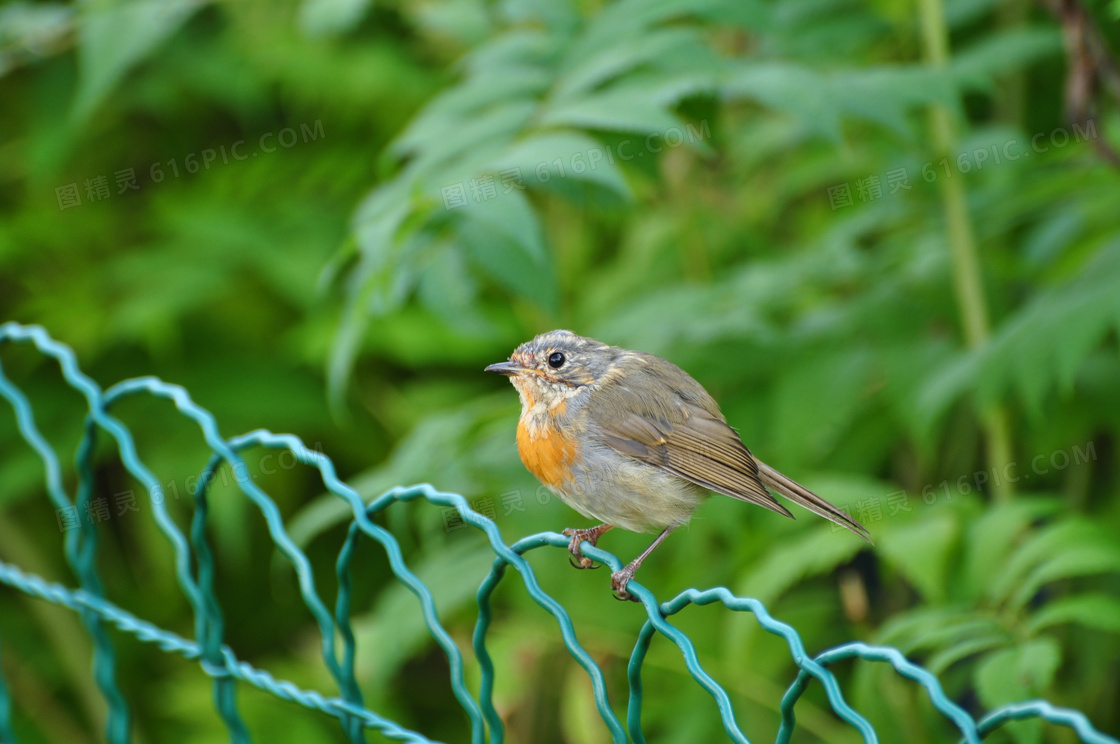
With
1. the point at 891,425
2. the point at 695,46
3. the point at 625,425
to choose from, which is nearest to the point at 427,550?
the point at 625,425

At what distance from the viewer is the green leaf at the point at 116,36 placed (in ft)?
8.60

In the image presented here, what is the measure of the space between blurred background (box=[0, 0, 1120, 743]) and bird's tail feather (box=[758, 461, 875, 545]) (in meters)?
0.17

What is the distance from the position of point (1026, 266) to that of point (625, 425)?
146 cm

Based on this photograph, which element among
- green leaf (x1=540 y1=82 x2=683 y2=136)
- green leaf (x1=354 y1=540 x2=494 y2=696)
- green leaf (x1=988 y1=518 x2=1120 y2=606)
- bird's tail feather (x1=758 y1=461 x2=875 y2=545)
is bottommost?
green leaf (x1=988 y1=518 x2=1120 y2=606)

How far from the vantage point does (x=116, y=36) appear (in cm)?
270

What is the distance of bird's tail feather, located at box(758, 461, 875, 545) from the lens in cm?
174

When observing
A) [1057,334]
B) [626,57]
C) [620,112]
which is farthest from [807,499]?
[626,57]

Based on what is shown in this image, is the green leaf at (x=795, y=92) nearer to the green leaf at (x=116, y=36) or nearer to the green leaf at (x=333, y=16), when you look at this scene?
the green leaf at (x=333, y=16)

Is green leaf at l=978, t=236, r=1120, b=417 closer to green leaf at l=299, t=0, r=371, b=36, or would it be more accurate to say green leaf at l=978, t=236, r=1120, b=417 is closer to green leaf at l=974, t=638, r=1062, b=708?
green leaf at l=974, t=638, r=1062, b=708

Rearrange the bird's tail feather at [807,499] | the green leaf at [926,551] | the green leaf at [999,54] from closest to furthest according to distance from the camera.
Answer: the bird's tail feather at [807,499], the green leaf at [926,551], the green leaf at [999,54]

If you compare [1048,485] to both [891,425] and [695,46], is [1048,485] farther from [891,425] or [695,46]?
[695,46]

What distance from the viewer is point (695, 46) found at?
2.29 metres

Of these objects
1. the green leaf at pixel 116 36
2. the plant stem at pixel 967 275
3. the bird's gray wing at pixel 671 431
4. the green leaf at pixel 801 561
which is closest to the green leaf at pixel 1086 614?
the green leaf at pixel 801 561

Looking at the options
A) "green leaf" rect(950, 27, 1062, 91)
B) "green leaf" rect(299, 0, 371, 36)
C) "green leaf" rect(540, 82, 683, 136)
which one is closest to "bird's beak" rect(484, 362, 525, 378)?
"green leaf" rect(540, 82, 683, 136)
